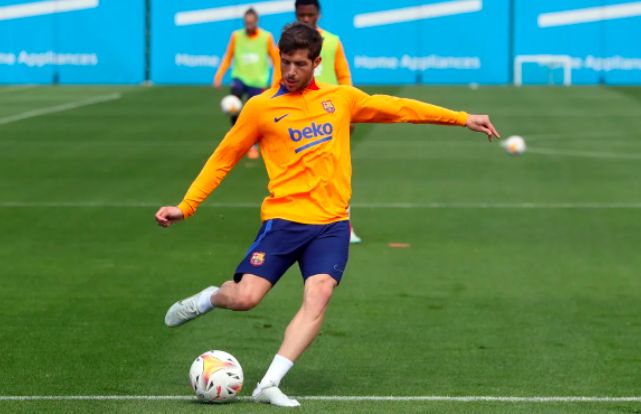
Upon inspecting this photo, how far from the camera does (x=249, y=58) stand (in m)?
25.6

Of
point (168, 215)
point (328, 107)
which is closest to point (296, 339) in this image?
point (168, 215)

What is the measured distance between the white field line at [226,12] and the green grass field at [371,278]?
1781cm

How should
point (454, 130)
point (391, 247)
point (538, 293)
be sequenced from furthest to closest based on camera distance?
point (454, 130) → point (391, 247) → point (538, 293)

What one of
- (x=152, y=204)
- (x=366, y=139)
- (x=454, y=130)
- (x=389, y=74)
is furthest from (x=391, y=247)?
(x=389, y=74)

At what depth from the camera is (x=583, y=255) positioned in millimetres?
14008

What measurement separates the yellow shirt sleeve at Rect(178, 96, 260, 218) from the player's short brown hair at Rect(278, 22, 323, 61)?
457 mm

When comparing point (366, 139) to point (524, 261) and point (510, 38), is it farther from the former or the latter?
point (510, 38)

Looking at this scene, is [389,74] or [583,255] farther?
[389,74]

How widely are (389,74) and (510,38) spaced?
373cm

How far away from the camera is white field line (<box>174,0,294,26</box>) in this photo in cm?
4328

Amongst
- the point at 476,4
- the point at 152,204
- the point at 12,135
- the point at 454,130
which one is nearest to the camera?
the point at 152,204

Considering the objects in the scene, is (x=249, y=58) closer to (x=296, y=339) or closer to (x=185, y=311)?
(x=185, y=311)

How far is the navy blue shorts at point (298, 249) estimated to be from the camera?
326 inches

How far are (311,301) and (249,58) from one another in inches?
700
